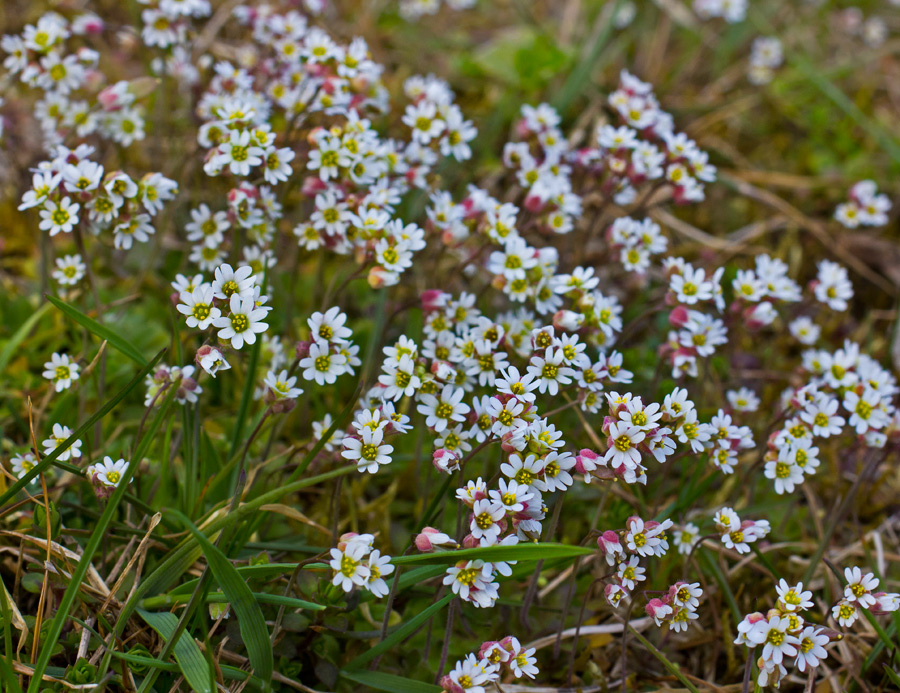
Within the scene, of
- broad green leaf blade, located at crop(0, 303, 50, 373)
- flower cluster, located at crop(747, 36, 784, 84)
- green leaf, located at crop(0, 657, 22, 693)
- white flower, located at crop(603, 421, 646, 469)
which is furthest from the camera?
flower cluster, located at crop(747, 36, 784, 84)

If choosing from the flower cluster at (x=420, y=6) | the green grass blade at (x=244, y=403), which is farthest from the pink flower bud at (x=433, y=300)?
the flower cluster at (x=420, y=6)

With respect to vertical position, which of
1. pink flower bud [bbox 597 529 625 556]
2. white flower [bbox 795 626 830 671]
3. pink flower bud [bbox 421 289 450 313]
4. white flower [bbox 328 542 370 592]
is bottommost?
white flower [bbox 795 626 830 671]

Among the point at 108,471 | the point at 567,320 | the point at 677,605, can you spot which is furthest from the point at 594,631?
the point at 108,471

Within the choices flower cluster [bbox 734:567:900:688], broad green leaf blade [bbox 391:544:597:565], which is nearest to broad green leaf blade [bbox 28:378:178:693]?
broad green leaf blade [bbox 391:544:597:565]

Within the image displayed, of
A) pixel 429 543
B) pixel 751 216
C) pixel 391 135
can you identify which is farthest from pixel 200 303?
pixel 751 216

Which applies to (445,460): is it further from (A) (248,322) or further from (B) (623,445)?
(A) (248,322)

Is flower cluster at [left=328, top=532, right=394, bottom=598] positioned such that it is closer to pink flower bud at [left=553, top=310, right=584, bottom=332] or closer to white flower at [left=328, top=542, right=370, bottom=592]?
white flower at [left=328, top=542, right=370, bottom=592]
